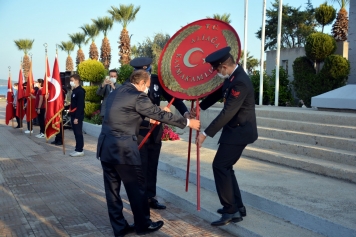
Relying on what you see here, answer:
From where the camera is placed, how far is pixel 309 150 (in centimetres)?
645

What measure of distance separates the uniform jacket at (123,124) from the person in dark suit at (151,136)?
1.96 feet

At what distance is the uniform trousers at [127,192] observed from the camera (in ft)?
13.7

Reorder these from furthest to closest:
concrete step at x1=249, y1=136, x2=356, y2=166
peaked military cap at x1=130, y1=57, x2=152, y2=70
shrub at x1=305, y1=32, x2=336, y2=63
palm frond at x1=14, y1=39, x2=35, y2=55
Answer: palm frond at x1=14, y1=39, x2=35, y2=55
shrub at x1=305, y1=32, x2=336, y2=63
concrete step at x1=249, y1=136, x2=356, y2=166
peaked military cap at x1=130, y1=57, x2=152, y2=70

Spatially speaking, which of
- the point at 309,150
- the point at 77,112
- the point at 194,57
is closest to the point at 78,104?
the point at 77,112

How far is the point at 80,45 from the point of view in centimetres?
4869

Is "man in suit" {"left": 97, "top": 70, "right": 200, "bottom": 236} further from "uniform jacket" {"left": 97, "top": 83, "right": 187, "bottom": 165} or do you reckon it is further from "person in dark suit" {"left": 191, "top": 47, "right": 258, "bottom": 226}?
"person in dark suit" {"left": 191, "top": 47, "right": 258, "bottom": 226}

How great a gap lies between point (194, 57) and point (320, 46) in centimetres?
992

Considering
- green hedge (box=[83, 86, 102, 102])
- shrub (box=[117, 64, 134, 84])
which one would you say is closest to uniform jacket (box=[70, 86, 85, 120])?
shrub (box=[117, 64, 134, 84])

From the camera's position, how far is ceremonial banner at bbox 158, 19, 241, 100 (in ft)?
15.4

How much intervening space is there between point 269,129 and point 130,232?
4.24 meters

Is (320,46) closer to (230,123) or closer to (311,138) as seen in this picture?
(311,138)

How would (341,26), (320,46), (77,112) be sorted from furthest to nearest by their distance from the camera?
(341,26) → (320,46) → (77,112)

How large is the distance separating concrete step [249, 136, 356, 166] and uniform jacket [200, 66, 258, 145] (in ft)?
7.76

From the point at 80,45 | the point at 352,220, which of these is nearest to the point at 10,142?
the point at 352,220
